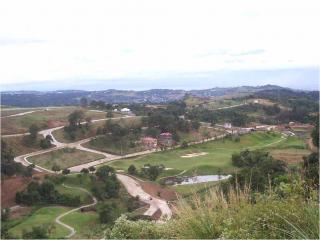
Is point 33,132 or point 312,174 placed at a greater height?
point 312,174

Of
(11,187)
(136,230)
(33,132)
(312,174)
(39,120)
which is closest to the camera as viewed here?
(136,230)

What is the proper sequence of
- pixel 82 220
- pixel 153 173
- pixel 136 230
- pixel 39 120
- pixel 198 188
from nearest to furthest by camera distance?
pixel 136 230
pixel 198 188
pixel 82 220
pixel 153 173
pixel 39 120

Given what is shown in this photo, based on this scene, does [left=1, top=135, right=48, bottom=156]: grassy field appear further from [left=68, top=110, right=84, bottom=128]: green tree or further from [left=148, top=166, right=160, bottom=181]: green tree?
[left=148, top=166, right=160, bottom=181]: green tree

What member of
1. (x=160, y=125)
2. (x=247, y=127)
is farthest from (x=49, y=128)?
(x=247, y=127)

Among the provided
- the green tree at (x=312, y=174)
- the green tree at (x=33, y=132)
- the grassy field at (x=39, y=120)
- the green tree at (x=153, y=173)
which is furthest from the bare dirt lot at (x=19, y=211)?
the grassy field at (x=39, y=120)

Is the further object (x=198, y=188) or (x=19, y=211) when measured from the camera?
(x=19, y=211)

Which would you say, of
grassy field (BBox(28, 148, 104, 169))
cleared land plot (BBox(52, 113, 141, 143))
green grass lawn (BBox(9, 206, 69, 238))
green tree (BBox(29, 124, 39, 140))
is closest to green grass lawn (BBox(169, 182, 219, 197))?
green grass lawn (BBox(9, 206, 69, 238))

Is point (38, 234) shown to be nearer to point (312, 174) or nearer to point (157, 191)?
point (312, 174)

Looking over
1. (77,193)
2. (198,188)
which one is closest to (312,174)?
(198,188)
